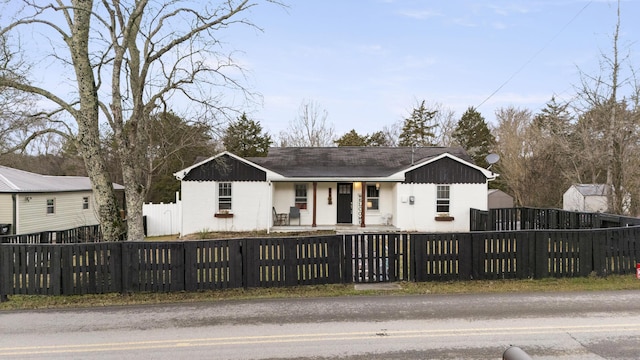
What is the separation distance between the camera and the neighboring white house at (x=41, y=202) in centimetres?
1870

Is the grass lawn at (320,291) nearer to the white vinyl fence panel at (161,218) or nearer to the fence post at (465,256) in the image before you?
the fence post at (465,256)

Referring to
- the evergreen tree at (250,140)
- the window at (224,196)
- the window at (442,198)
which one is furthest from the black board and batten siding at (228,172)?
the evergreen tree at (250,140)

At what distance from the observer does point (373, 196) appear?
18656 millimetres

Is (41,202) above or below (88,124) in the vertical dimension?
below

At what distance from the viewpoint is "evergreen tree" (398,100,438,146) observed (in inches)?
1700

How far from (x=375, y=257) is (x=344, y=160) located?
42.7ft

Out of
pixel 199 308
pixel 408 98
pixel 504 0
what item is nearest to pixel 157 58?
pixel 199 308

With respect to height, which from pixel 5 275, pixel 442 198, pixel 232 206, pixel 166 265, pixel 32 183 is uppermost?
pixel 32 183

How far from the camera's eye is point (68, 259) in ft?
23.0

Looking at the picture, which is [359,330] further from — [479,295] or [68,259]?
[68,259]

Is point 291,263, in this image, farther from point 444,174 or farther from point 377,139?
point 377,139

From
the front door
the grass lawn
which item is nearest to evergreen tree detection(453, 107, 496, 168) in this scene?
the front door

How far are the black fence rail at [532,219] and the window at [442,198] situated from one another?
1176 mm

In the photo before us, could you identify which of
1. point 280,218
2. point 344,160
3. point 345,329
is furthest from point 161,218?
point 345,329
